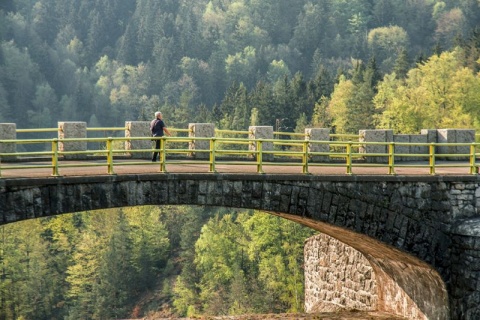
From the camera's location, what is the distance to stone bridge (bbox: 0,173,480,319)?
952 inches

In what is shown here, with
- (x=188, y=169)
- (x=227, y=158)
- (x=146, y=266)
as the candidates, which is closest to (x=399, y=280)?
(x=227, y=158)

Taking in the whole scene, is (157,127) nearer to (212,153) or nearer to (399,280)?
(212,153)

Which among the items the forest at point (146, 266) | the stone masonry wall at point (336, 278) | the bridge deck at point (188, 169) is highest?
the bridge deck at point (188, 169)

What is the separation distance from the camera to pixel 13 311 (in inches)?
3388

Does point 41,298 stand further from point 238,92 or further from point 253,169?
point 253,169

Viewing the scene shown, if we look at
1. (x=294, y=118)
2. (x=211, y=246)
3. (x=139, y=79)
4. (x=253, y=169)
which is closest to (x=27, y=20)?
(x=139, y=79)

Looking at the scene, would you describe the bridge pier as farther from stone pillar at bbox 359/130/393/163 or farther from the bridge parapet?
stone pillar at bbox 359/130/393/163

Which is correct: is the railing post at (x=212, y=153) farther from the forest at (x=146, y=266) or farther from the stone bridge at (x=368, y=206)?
the forest at (x=146, y=266)

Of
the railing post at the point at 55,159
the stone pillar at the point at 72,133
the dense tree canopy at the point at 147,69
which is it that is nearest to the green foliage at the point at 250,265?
the dense tree canopy at the point at 147,69

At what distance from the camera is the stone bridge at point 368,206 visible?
24.2 meters

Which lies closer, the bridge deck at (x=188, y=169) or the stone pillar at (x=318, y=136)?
the bridge deck at (x=188, y=169)

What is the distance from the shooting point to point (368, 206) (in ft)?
90.2

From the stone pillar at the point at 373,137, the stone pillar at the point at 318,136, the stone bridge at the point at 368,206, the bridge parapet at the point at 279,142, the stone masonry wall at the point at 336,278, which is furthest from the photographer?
the stone masonry wall at the point at 336,278

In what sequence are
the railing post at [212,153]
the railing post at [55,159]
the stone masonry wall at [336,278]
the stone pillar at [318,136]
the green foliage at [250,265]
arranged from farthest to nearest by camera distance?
the green foliage at [250,265] → the stone masonry wall at [336,278] → the stone pillar at [318,136] → the railing post at [212,153] → the railing post at [55,159]
